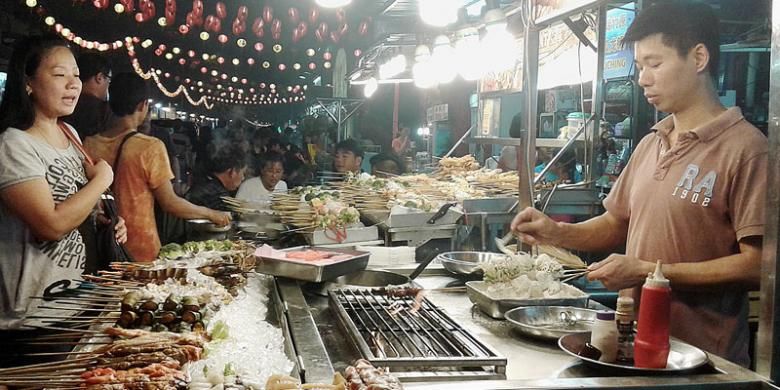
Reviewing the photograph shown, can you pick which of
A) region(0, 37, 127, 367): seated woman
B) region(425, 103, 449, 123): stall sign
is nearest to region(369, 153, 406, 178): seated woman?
region(425, 103, 449, 123): stall sign

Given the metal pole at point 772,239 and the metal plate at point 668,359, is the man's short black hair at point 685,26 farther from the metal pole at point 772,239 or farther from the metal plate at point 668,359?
the metal plate at point 668,359

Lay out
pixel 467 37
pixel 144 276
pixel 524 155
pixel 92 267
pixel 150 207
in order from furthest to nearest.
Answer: pixel 467 37 < pixel 150 207 < pixel 524 155 < pixel 92 267 < pixel 144 276

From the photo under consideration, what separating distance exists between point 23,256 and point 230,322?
4.94 ft

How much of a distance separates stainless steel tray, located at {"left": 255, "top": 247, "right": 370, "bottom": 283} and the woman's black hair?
1.56 meters

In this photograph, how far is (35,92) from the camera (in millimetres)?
3799

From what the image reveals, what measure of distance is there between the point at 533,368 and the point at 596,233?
1.43 metres

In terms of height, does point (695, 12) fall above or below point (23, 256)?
above

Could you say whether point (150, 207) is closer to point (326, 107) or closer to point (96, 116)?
point (96, 116)

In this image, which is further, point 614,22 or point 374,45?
point 374,45

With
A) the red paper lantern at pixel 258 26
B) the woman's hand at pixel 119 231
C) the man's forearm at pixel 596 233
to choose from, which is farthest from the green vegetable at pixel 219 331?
the red paper lantern at pixel 258 26

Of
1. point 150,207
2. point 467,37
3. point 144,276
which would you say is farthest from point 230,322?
point 467,37

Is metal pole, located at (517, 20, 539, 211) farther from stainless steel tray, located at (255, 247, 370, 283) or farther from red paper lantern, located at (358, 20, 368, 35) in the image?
red paper lantern, located at (358, 20, 368, 35)

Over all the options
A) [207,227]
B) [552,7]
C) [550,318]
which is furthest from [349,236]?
[550,318]

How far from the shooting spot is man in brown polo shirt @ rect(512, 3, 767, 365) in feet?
9.14
